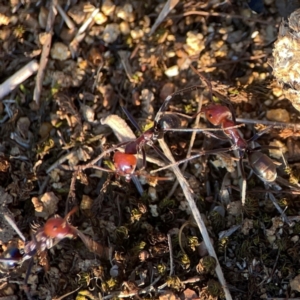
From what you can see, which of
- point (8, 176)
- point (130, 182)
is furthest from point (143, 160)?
point (8, 176)

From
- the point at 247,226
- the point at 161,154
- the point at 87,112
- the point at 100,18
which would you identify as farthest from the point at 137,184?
the point at 100,18

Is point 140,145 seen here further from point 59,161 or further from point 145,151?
point 59,161

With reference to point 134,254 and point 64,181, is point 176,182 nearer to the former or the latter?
point 134,254

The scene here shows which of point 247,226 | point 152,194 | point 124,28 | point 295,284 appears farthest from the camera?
point 124,28

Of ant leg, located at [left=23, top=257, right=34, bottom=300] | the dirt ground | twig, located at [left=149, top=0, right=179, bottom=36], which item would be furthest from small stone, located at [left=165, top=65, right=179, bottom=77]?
ant leg, located at [left=23, top=257, right=34, bottom=300]

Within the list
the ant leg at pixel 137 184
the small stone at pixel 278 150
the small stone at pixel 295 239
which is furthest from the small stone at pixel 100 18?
the small stone at pixel 295 239

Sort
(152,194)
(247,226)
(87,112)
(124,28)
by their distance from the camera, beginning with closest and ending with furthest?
1. (247,226)
2. (152,194)
3. (87,112)
4. (124,28)

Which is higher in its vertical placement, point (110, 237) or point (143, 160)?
point (143, 160)
